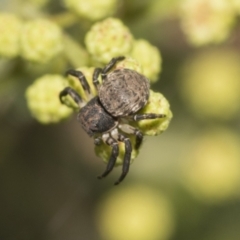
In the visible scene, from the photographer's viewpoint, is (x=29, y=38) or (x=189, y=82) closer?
(x=29, y=38)

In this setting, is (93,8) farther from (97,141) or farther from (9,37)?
(97,141)

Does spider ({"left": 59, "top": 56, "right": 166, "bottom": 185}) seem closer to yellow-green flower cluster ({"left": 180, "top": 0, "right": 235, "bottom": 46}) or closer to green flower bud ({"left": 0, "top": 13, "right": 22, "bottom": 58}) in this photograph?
green flower bud ({"left": 0, "top": 13, "right": 22, "bottom": 58})

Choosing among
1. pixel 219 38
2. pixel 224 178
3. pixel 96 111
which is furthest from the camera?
pixel 224 178

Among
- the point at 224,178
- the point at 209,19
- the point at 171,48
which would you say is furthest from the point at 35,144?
the point at 209,19

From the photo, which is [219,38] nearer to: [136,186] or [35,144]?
[136,186]

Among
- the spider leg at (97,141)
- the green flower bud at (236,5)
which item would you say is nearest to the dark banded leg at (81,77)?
the spider leg at (97,141)

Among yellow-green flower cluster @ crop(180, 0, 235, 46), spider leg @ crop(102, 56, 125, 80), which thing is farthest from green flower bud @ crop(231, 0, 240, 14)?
spider leg @ crop(102, 56, 125, 80)

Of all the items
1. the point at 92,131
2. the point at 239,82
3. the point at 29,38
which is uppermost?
the point at 29,38
